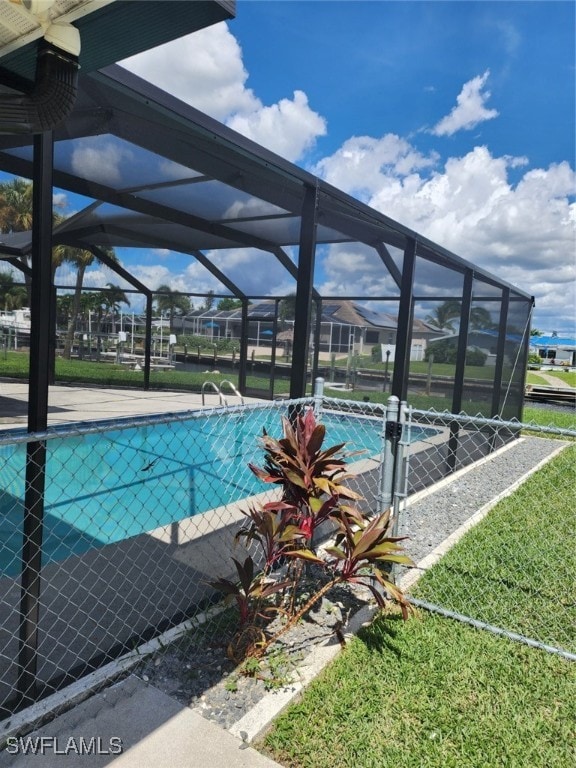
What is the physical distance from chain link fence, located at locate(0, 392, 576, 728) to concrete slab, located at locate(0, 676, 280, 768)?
0.23 m

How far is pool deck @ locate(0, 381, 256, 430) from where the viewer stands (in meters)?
3.36

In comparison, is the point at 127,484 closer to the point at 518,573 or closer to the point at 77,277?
the point at 77,277

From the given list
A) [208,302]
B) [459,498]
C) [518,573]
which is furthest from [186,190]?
[208,302]

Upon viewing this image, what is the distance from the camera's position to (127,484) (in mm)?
5160

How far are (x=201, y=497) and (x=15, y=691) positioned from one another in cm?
306

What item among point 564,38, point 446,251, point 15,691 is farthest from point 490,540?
point 564,38

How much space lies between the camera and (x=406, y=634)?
8.62 ft

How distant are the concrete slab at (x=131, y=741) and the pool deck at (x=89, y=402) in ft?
4.23

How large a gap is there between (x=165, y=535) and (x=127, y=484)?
1.67 metres

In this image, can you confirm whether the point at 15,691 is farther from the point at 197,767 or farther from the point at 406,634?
the point at 406,634

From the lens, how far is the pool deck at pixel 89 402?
3.36 meters

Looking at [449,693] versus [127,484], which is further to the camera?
[127,484]

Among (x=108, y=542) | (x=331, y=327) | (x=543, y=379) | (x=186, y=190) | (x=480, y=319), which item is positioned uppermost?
(x=186, y=190)


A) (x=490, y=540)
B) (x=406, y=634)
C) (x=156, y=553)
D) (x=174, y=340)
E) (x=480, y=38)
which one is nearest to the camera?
(x=406, y=634)
